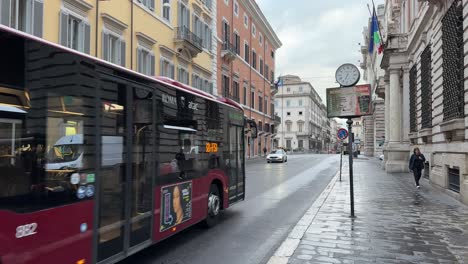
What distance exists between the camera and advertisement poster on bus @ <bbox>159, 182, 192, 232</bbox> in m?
6.26

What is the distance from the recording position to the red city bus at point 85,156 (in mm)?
3594

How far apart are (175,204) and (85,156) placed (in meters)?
2.41

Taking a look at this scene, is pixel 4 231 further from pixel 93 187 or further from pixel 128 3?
pixel 128 3

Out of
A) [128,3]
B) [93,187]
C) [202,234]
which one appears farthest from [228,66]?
[93,187]

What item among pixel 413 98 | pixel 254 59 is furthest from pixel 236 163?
pixel 254 59

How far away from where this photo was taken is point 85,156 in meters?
4.49

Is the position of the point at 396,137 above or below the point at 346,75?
below

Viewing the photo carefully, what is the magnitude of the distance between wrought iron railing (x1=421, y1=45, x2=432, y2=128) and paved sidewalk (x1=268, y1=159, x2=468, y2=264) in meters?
6.77

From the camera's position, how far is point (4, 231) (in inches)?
135

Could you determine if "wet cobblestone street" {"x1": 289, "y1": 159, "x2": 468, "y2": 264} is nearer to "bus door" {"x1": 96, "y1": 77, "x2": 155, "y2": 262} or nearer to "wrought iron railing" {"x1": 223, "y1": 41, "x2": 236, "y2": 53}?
"bus door" {"x1": 96, "y1": 77, "x2": 155, "y2": 262}

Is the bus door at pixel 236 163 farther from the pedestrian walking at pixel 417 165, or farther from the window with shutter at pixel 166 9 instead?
the window with shutter at pixel 166 9

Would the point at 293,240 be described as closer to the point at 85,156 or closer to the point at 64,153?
the point at 85,156

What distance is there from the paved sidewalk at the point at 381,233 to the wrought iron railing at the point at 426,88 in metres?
6.77

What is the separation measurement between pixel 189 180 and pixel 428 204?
25.9ft
